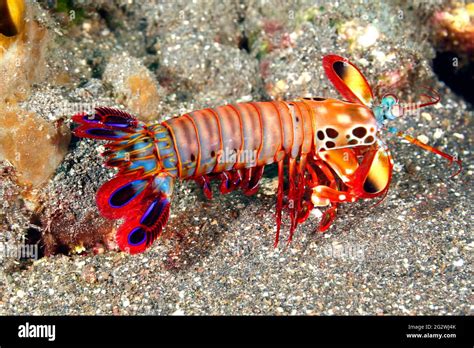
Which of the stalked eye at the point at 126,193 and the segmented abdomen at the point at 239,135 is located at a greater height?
the segmented abdomen at the point at 239,135

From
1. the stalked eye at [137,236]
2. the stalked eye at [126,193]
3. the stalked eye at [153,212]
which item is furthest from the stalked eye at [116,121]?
the stalked eye at [137,236]

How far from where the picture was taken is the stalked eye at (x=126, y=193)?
12.4 feet

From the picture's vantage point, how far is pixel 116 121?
4.05 metres

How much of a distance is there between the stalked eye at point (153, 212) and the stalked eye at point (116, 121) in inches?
27.9

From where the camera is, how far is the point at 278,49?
6.07 metres

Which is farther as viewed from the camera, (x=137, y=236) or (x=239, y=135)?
(x=239, y=135)

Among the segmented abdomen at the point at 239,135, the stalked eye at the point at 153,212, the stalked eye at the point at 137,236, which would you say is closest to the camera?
the stalked eye at the point at 137,236

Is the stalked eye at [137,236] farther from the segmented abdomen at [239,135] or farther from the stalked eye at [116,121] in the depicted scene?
the stalked eye at [116,121]

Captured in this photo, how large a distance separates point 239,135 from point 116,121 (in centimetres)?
104

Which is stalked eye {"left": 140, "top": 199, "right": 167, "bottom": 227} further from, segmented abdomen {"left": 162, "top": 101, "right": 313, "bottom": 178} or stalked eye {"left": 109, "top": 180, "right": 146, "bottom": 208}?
segmented abdomen {"left": 162, "top": 101, "right": 313, "bottom": 178}

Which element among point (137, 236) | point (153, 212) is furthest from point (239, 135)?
point (137, 236)

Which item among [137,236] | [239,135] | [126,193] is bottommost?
[137,236]

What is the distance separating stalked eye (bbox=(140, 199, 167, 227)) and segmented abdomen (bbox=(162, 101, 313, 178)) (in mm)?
309

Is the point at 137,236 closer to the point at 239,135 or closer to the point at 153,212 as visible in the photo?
the point at 153,212
